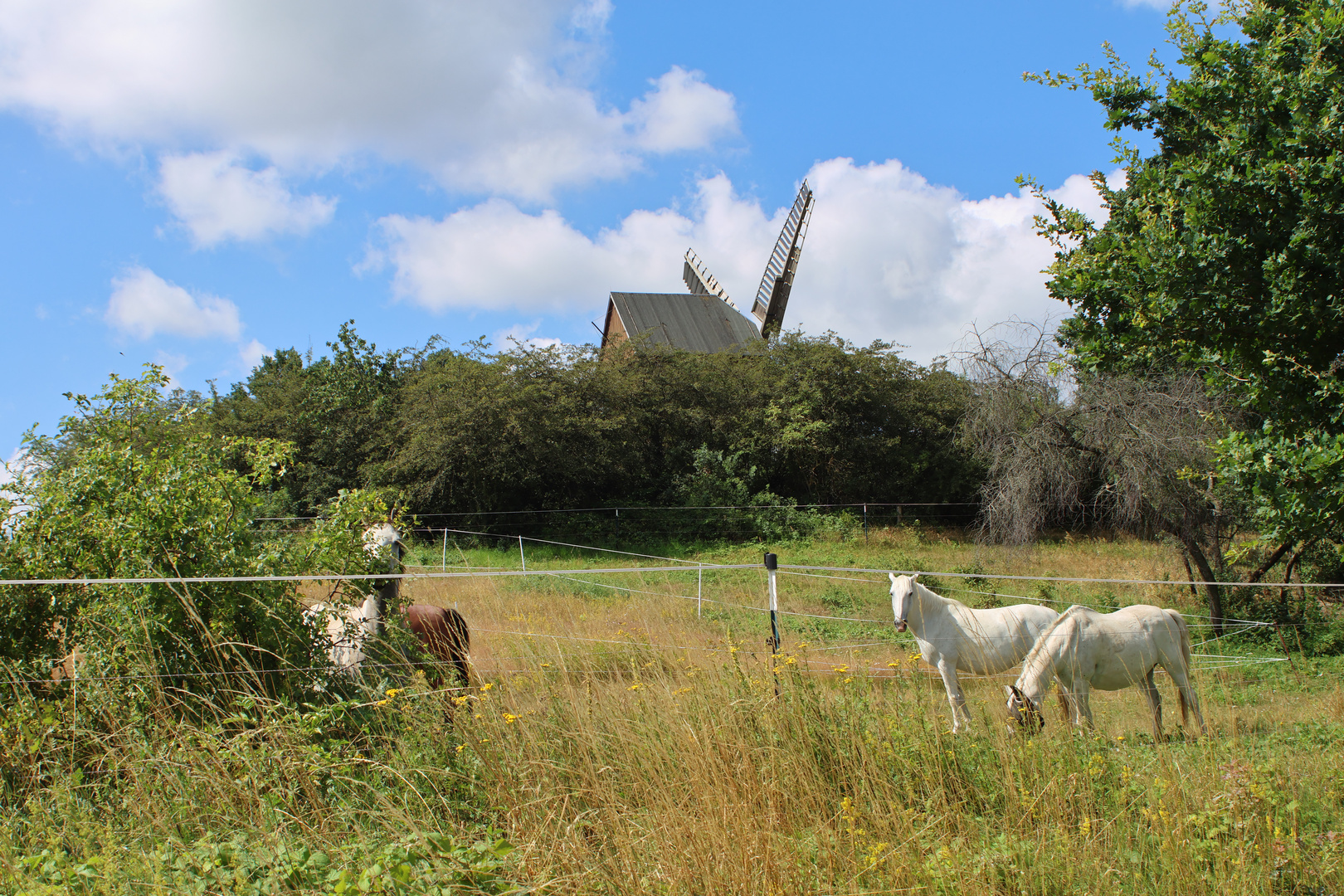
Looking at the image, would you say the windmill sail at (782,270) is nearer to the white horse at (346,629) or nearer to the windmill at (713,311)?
the windmill at (713,311)

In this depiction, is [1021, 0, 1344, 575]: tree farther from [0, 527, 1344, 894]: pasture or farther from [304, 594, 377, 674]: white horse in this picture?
[304, 594, 377, 674]: white horse

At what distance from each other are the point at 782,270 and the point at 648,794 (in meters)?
40.9

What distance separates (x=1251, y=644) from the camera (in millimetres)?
9883

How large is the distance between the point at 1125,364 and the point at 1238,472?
168cm

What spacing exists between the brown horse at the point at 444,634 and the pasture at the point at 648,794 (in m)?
0.21

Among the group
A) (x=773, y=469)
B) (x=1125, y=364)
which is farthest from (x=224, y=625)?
(x=773, y=469)

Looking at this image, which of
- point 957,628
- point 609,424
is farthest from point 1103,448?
point 609,424

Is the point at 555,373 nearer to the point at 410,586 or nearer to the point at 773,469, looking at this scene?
the point at 773,469

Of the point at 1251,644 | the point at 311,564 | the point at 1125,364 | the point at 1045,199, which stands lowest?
the point at 1251,644

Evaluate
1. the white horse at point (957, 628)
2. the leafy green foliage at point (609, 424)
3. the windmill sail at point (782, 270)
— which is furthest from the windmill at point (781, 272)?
the white horse at point (957, 628)

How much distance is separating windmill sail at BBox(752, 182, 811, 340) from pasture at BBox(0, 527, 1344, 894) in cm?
3703

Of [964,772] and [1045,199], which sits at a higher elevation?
[1045,199]

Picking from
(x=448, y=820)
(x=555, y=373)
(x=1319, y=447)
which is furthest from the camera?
(x=555, y=373)

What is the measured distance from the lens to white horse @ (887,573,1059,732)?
20.4ft
